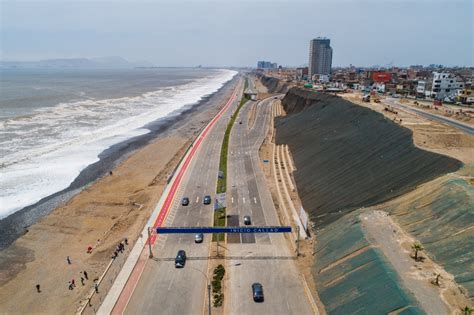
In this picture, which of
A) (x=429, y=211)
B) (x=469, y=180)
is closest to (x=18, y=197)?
(x=429, y=211)

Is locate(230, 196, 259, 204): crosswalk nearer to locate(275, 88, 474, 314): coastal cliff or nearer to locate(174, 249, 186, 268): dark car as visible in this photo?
locate(275, 88, 474, 314): coastal cliff

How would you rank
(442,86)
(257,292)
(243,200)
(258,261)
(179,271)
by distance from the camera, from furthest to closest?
1. (442,86)
2. (243,200)
3. (258,261)
4. (179,271)
5. (257,292)

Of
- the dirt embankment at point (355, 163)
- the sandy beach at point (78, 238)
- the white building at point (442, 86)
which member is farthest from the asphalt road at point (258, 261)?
the white building at point (442, 86)

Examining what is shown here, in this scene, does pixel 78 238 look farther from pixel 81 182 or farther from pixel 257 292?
pixel 257 292

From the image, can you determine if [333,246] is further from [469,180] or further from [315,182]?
[315,182]

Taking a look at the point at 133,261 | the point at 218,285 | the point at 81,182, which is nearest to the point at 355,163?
the point at 218,285

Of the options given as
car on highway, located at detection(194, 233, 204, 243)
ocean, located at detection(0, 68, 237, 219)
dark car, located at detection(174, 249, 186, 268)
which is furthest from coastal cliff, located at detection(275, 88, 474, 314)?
ocean, located at detection(0, 68, 237, 219)
